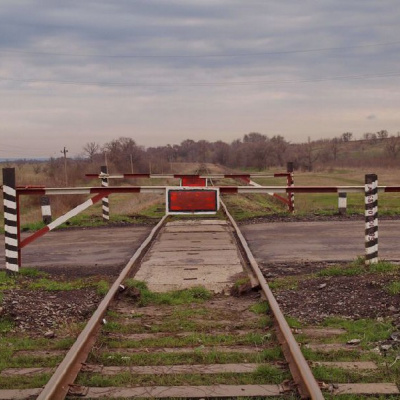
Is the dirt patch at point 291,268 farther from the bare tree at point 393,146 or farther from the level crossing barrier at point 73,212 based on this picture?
the bare tree at point 393,146

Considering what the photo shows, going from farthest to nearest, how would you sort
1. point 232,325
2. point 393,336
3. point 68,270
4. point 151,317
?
point 68,270
point 151,317
point 232,325
point 393,336

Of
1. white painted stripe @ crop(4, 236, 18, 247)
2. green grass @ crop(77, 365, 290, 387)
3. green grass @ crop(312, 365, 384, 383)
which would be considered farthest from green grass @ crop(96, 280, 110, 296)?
green grass @ crop(312, 365, 384, 383)

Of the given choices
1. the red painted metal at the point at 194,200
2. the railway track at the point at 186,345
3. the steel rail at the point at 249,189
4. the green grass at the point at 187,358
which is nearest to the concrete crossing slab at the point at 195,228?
the red painted metal at the point at 194,200

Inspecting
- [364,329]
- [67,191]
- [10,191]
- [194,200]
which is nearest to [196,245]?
[194,200]

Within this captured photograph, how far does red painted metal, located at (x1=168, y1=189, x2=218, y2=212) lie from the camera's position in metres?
10.8

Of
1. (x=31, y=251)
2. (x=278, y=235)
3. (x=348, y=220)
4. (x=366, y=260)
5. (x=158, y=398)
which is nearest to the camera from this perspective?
(x=158, y=398)

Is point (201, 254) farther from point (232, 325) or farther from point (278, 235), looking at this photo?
point (232, 325)

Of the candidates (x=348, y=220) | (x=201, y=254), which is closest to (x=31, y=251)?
(x=201, y=254)

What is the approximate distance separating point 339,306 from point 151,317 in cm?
217

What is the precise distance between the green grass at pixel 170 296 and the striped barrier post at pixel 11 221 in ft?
7.81

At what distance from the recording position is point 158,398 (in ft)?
14.3

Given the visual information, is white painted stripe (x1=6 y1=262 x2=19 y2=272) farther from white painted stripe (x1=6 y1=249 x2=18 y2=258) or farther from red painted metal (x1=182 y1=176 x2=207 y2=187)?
red painted metal (x1=182 y1=176 x2=207 y2=187)

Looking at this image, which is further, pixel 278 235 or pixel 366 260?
pixel 278 235

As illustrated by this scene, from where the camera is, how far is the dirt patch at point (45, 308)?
662 centimetres
